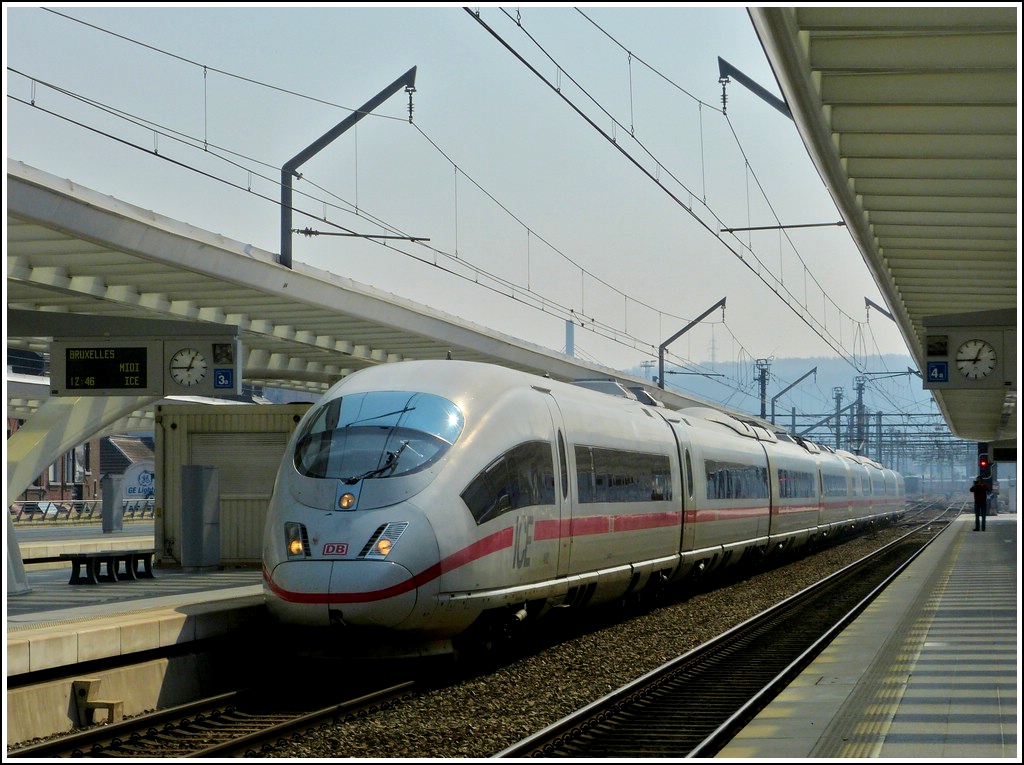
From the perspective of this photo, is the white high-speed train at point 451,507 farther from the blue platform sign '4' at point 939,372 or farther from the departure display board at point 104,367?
the blue platform sign '4' at point 939,372

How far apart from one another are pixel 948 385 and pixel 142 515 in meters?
41.6

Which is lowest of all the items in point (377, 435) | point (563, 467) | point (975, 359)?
point (563, 467)

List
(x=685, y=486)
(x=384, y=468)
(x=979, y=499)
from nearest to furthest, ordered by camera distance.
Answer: (x=384, y=468), (x=685, y=486), (x=979, y=499)

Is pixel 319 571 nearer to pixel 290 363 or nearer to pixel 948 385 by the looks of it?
pixel 948 385

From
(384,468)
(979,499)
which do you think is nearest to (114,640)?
(384,468)

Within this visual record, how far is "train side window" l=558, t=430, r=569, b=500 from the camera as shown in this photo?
1379 cm

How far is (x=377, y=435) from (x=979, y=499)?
3801 centimetres

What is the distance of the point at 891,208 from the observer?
46.2 ft

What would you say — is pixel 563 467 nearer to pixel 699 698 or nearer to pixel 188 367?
pixel 699 698

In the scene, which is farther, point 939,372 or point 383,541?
point 939,372

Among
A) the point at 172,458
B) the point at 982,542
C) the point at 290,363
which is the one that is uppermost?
the point at 290,363

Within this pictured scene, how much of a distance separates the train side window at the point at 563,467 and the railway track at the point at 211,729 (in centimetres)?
322

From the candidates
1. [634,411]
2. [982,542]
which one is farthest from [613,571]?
[982,542]

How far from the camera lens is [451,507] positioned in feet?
37.5
